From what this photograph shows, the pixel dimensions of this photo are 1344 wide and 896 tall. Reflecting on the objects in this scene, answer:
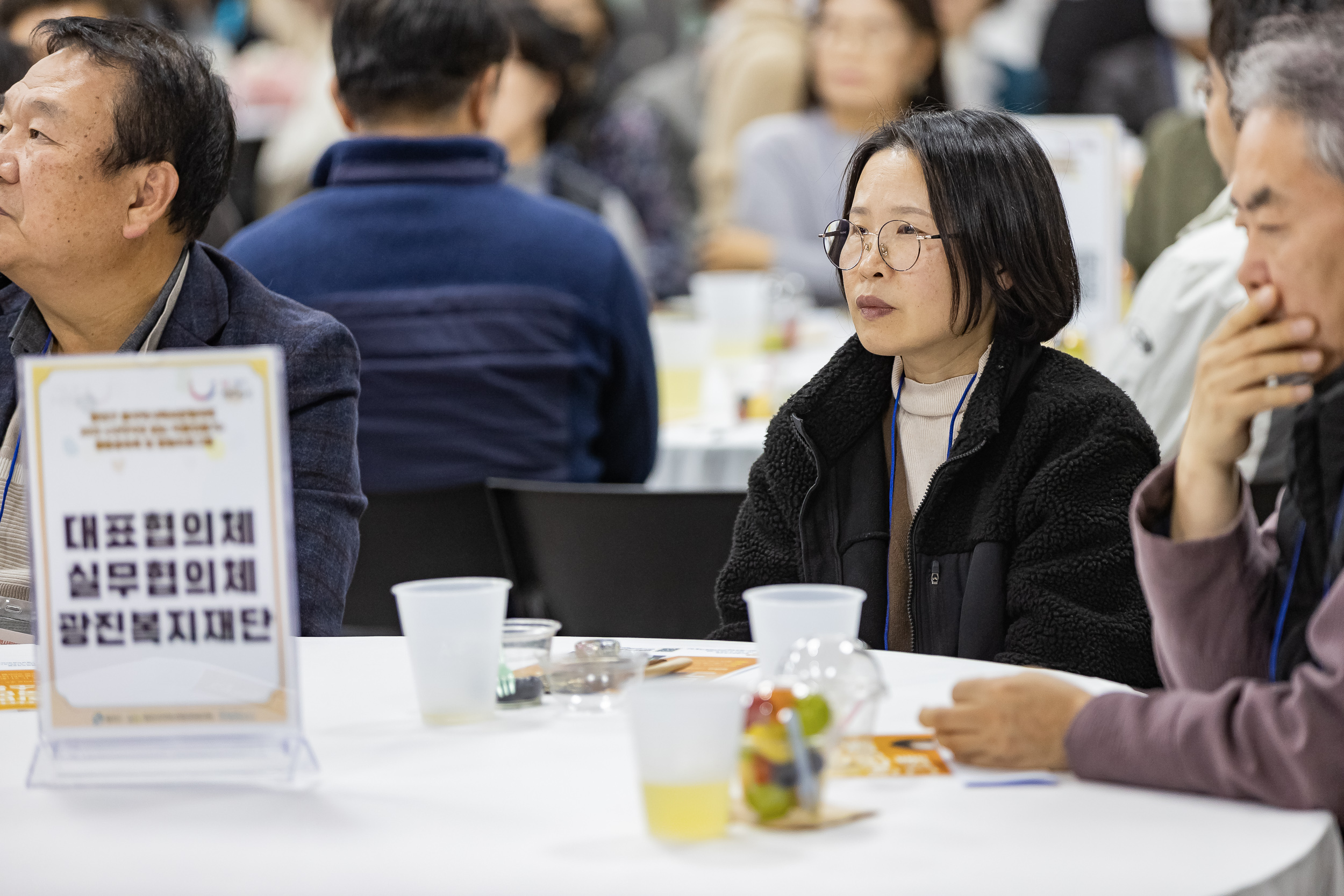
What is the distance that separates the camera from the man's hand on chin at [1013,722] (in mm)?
1254

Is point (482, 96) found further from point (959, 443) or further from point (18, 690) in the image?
point (18, 690)

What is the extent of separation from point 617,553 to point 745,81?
4.40 m

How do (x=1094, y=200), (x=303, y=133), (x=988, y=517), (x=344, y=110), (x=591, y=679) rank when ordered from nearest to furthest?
(x=591, y=679) → (x=988, y=517) → (x=344, y=110) → (x=1094, y=200) → (x=303, y=133)

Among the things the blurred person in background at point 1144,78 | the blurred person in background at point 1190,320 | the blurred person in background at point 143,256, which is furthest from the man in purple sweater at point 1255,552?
the blurred person in background at point 1144,78

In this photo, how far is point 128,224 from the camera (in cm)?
205

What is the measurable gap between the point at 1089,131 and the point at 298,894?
2867 mm

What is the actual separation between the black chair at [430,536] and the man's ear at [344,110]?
0.88 m

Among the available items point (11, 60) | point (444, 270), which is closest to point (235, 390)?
point (444, 270)

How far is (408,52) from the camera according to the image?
120 inches

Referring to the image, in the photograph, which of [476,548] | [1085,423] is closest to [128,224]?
[476,548]

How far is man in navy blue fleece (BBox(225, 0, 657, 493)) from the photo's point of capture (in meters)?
Result: 2.96

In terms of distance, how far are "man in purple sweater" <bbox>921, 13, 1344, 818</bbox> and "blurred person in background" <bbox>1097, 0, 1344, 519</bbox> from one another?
114 centimetres

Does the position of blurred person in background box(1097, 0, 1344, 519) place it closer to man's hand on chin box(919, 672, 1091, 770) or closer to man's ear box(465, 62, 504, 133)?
man's ear box(465, 62, 504, 133)

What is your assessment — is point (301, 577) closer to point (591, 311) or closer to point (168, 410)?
point (168, 410)
